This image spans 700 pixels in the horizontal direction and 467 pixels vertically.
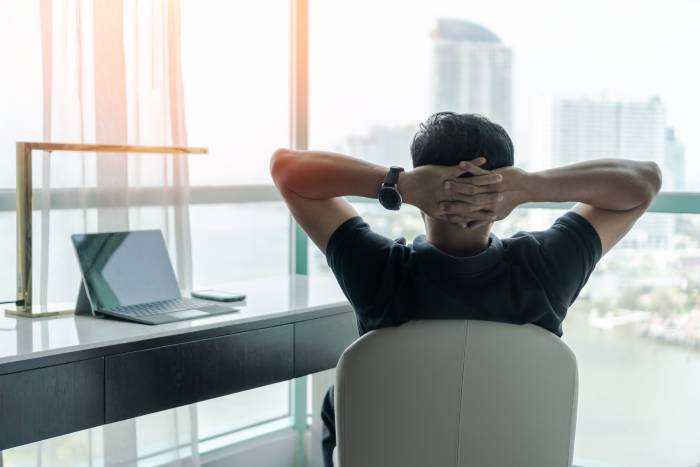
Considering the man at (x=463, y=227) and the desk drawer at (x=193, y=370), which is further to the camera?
the desk drawer at (x=193, y=370)

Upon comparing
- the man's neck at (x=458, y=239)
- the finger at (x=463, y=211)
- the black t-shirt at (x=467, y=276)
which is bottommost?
the black t-shirt at (x=467, y=276)

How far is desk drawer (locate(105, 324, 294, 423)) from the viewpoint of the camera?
5.85ft

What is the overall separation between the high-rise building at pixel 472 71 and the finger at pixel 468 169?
1.86 metres

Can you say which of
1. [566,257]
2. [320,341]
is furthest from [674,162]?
[566,257]

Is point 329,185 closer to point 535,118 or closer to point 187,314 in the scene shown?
point 187,314

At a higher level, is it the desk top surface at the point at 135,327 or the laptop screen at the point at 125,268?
the laptop screen at the point at 125,268

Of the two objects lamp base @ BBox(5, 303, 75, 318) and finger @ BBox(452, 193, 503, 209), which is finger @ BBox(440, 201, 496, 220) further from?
lamp base @ BBox(5, 303, 75, 318)

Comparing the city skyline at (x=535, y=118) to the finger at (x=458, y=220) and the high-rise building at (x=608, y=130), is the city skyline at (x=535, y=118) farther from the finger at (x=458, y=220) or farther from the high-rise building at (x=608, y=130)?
the finger at (x=458, y=220)

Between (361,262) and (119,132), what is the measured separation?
1.44 meters

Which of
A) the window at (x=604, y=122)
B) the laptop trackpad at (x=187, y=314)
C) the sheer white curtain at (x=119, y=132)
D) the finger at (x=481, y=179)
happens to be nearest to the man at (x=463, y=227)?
the finger at (x=481, y=179)

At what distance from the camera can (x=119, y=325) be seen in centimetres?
Result: 193

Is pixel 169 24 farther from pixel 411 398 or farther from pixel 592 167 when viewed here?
pixel 411 398

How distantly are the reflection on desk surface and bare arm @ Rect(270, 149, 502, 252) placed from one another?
537 mm

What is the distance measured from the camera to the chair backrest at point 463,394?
1.20 m
